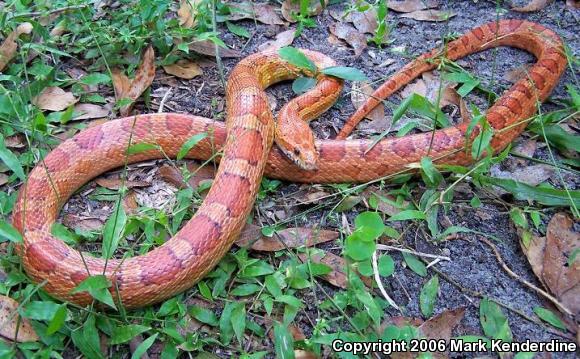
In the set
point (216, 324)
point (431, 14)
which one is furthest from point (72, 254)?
point (431, 14)

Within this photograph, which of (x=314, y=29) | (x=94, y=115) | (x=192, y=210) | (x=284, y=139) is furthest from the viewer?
(x=314, y=29)

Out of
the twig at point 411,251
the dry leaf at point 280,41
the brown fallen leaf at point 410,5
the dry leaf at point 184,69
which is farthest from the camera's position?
the brown fallen leaf at point 410,5

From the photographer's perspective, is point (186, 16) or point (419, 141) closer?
point (419, 141)

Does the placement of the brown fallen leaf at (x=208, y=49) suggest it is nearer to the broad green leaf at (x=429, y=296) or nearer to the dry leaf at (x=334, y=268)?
Result: the dry leaf at (x=334, y=268)

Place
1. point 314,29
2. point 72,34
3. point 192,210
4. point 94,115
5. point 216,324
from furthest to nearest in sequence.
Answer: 1. point 314,29
2. point 72,34
3. point 94,115
4. point 192,210
5. point 216,324

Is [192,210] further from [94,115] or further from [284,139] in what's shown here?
[94,115]

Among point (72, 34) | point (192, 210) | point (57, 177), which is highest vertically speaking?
point (72, 34)

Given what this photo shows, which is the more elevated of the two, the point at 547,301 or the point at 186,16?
the point at 186,16

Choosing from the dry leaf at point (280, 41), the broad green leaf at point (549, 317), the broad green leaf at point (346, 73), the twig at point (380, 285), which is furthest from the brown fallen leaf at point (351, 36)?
the broad green leaf at point (549, 317)
